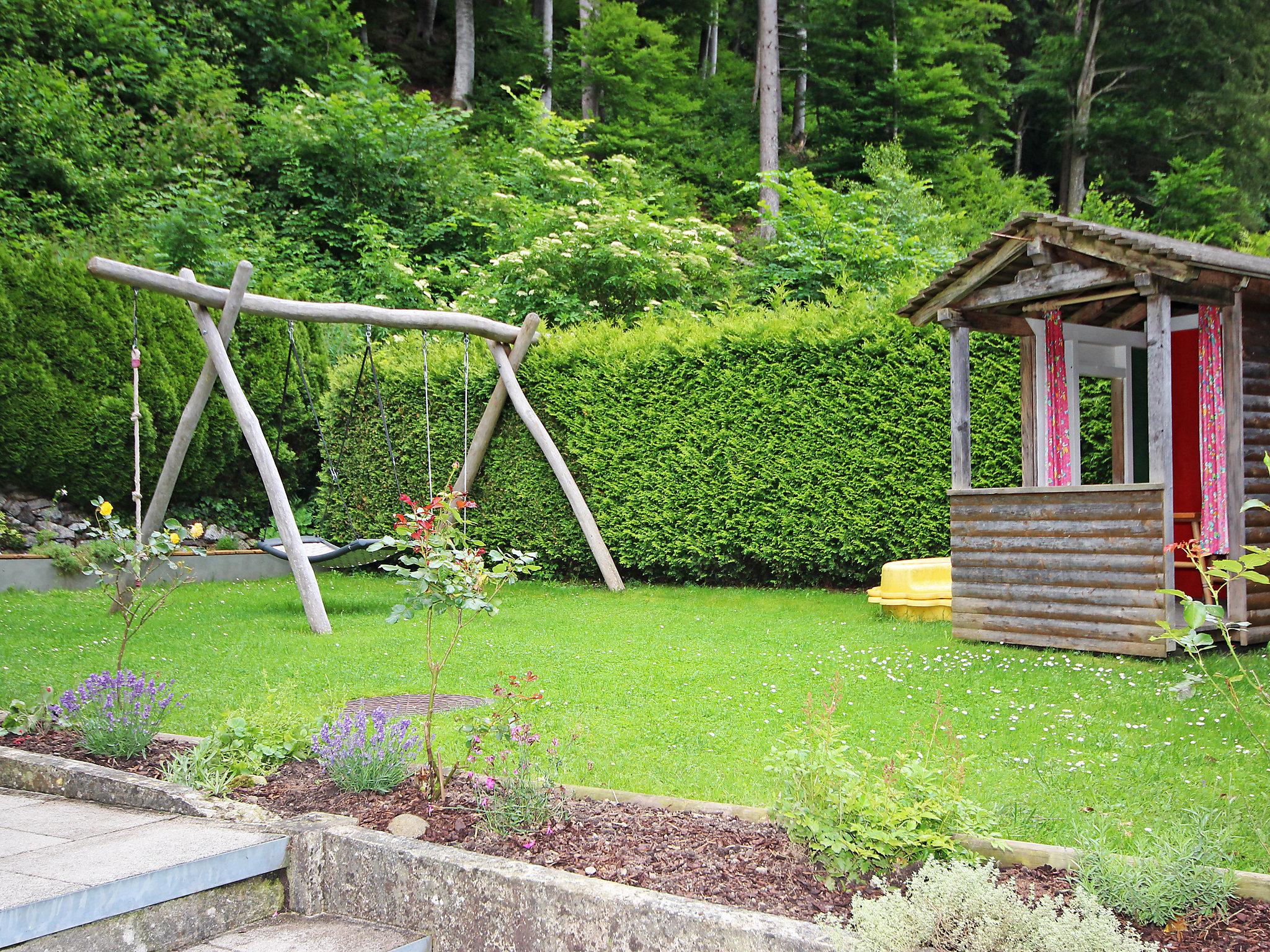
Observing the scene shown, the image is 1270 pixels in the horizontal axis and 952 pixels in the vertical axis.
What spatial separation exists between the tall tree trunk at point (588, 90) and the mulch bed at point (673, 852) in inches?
866

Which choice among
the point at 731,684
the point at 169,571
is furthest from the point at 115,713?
the point at 169,571

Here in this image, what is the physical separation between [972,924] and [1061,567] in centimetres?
520

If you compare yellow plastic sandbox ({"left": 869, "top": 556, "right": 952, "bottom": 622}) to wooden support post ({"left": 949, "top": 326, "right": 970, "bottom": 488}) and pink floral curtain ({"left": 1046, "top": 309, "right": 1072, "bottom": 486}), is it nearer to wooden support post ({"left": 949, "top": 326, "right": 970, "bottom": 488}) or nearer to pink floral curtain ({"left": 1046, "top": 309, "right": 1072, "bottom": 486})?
wooden support post ({"left": 949, "top": 326, "right": 970, "bottom": 488})

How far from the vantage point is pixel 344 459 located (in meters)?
13.5

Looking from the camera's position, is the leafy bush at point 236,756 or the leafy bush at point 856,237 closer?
the leafy bush at point 236,756

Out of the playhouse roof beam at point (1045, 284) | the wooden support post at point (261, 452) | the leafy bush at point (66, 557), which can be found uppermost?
the playhouse roof beam at point (1045, 284)

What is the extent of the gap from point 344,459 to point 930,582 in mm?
8270

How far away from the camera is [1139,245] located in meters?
6.18

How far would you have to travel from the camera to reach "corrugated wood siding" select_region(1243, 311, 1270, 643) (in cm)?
677

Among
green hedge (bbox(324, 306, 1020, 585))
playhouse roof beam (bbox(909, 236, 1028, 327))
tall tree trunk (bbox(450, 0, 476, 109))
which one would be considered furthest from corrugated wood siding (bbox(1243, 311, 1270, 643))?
tall tree trunk (bbox(450, 0, 476, 109))

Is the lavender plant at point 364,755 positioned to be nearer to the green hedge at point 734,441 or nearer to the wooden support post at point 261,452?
the wooden support post at point 261,452

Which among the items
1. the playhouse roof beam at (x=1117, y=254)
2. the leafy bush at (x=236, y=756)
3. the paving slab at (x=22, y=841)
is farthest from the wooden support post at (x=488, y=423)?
the paving slab at (x=22, y=841)

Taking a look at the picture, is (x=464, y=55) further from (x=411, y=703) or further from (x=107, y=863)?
(x=107, y=863)

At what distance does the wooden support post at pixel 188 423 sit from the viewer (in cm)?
836
